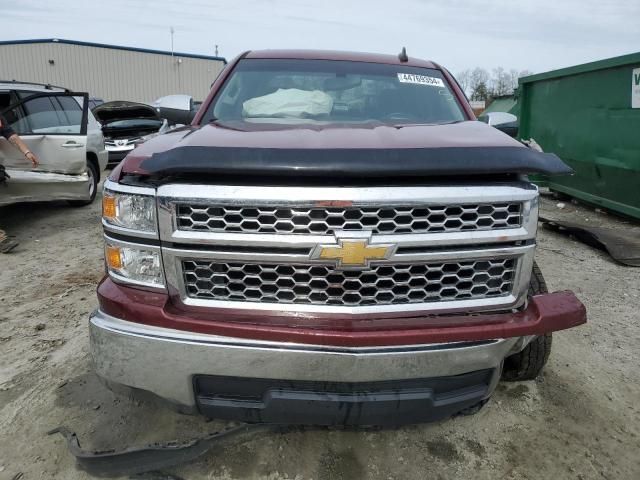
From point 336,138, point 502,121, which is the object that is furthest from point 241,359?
point 502,121

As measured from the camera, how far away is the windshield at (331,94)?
9.32ft

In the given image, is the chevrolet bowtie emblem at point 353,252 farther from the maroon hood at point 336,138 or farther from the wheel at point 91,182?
the wheel at point 91,182

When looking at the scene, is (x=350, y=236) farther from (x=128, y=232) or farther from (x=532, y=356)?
(x=532, y=356)

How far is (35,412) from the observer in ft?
8.02

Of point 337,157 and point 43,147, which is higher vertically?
point 43,147

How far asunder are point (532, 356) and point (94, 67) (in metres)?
30.7

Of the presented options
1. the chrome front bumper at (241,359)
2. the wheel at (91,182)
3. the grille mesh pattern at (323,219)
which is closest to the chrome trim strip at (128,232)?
the grille mesh pattern at (323,219)

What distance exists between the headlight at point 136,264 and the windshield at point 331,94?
1129 millimetres

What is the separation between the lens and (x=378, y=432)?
7.66ft

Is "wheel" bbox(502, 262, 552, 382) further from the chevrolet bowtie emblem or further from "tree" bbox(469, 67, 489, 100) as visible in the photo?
"tree" bbox(469, 67, 489, 100)

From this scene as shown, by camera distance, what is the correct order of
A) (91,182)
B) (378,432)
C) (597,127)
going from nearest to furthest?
(378,432) → (597,127) → (91,182)

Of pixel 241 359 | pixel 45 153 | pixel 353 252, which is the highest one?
pixel 45 153

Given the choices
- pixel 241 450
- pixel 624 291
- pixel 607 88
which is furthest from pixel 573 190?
pixel 241 450

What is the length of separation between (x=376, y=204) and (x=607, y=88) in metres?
6.71
